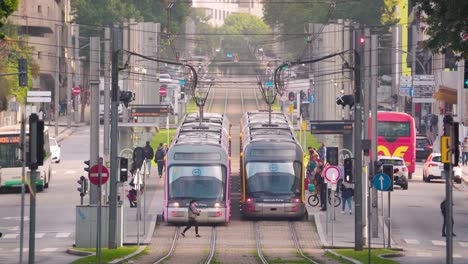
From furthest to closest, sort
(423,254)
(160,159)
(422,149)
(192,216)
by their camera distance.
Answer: (422,149) < (160,159) < (192,216) < (423,254)

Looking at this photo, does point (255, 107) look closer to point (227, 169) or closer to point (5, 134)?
point (5, 134)

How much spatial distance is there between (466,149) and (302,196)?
32.6 metres

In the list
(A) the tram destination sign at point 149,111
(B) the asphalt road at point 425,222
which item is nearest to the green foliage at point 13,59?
(A) the tram destination sign at point 149,111

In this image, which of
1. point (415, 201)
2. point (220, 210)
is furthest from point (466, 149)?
point (220, 210)

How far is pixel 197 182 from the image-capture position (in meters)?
48.1

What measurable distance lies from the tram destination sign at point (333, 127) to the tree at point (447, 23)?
22.6 m

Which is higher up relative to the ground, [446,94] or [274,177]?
[446,94]

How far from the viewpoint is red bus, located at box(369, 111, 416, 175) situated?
232ft

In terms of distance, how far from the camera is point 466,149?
80188 mm

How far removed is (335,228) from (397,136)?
24712 mm

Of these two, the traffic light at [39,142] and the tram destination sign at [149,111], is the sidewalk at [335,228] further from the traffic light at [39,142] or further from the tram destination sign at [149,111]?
the traffic light at [39,142]

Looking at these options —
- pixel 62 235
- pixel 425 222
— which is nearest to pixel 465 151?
pixel 425 222

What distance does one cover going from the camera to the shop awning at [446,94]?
85225 mm

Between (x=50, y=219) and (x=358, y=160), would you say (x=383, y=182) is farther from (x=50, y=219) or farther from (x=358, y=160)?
(x=50, y=219)
